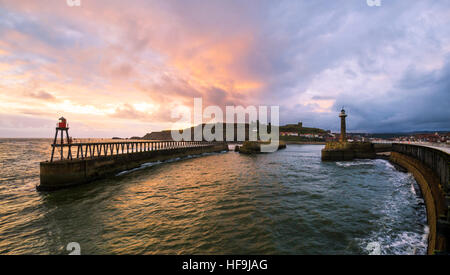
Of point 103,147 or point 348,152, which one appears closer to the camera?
point 348,152


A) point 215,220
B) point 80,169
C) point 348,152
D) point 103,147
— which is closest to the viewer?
point 215,220

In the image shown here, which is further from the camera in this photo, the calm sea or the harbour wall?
the harbour wall

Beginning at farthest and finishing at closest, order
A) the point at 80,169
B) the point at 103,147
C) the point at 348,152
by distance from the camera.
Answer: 1. the point at 103,147
2. the point at 348,152
3. the point at 80,169

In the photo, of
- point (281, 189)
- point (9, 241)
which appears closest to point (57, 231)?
point (9, 241)

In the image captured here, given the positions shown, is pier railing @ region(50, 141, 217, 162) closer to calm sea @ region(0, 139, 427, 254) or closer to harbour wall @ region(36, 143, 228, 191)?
harbour wall @ region(36, 143, 228, 191)

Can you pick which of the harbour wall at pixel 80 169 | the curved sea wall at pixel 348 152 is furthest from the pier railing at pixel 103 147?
the curved sea wall at pixel 348 152

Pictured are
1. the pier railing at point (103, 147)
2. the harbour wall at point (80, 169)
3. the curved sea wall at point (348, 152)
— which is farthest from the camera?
the curved sea wall at point (348, 152)

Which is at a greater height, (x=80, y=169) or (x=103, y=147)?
(x=80, y=169)

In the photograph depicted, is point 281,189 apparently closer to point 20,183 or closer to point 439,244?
point 439,244

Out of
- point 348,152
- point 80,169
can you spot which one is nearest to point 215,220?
point 80,169

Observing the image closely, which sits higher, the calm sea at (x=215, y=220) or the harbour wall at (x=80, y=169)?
the harbour wall at (x=80, y=169)

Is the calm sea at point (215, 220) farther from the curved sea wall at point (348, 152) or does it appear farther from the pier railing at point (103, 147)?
the curved sea wall at point (348, 152)

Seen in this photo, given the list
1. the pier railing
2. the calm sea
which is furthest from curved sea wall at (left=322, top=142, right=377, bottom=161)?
the pier railing

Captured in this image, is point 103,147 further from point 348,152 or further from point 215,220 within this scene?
point 348,152
